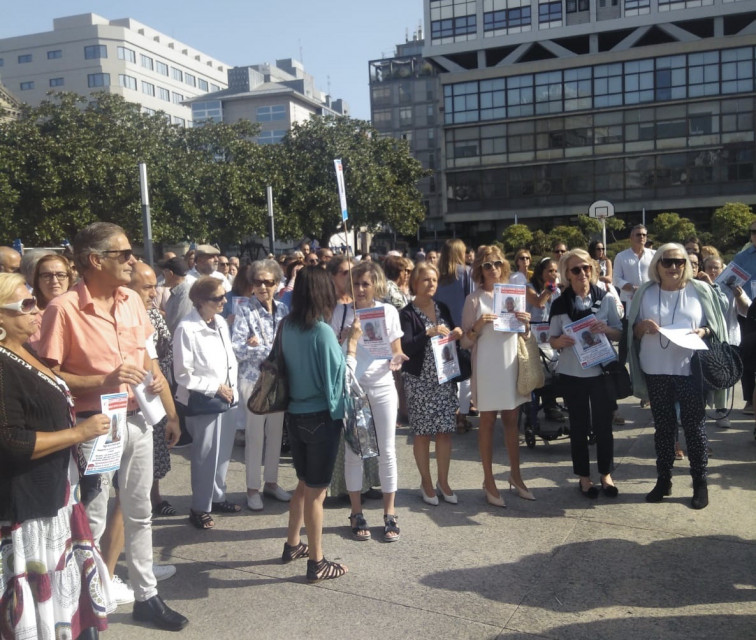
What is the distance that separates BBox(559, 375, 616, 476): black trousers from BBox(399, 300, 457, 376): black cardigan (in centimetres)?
120

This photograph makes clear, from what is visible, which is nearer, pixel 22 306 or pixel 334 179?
pixel 22 306

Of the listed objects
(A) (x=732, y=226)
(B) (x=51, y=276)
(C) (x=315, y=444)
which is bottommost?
(C) (x=315, y=444)

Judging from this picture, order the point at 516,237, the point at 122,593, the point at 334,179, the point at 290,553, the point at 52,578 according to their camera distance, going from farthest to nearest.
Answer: the point at 334,179 < the point at 516,237 < the point at 290,553 < the point at 122,593 < the point at 52,578

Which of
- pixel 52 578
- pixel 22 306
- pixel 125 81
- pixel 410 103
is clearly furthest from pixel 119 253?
pixel 410 103

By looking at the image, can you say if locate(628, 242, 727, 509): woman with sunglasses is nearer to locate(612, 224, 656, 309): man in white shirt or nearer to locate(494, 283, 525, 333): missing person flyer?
locate(494, 283, 525, 333): missing person flyer

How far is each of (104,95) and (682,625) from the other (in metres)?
28.8

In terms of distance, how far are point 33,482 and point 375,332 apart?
101 inches

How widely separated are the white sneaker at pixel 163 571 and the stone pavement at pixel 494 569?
1.6 inches

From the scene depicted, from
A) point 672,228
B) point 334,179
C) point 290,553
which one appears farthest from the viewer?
point 334,179

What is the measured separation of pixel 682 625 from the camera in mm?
3672

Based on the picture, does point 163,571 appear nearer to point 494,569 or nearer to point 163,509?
point 163,509

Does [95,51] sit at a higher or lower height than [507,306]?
higher

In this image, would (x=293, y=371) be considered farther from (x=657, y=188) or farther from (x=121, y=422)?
(x=657, y=188)

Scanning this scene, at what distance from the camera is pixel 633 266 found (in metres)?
9.12
